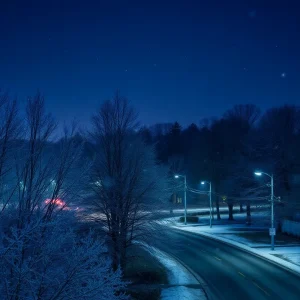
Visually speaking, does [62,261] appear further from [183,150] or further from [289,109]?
[183,150]

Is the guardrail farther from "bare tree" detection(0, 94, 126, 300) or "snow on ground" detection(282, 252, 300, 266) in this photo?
"bare tree" detection(0, 94, 126, 300)

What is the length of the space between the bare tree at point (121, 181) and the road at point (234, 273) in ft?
5.03

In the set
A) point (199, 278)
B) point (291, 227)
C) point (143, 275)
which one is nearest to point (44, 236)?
point (143, 275)

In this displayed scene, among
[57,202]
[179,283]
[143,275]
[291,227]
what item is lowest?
[179,283]

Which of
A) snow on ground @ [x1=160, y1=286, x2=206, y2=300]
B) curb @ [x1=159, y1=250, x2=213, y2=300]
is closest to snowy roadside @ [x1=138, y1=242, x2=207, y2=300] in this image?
snow on ground @ [x1=160, y1=286, x2=206, y2=300]

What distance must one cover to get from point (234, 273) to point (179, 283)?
4.01m

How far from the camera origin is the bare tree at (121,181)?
51.1 ft

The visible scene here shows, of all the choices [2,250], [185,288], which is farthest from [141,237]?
[2,250]

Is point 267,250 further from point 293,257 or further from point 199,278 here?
point 199,278

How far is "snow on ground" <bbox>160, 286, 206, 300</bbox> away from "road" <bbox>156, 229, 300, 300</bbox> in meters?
0.58

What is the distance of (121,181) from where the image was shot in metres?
15.9

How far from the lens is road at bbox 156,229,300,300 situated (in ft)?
54.7

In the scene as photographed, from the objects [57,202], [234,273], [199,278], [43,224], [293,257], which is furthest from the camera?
[293,257]

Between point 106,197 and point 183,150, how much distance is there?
5919cm
